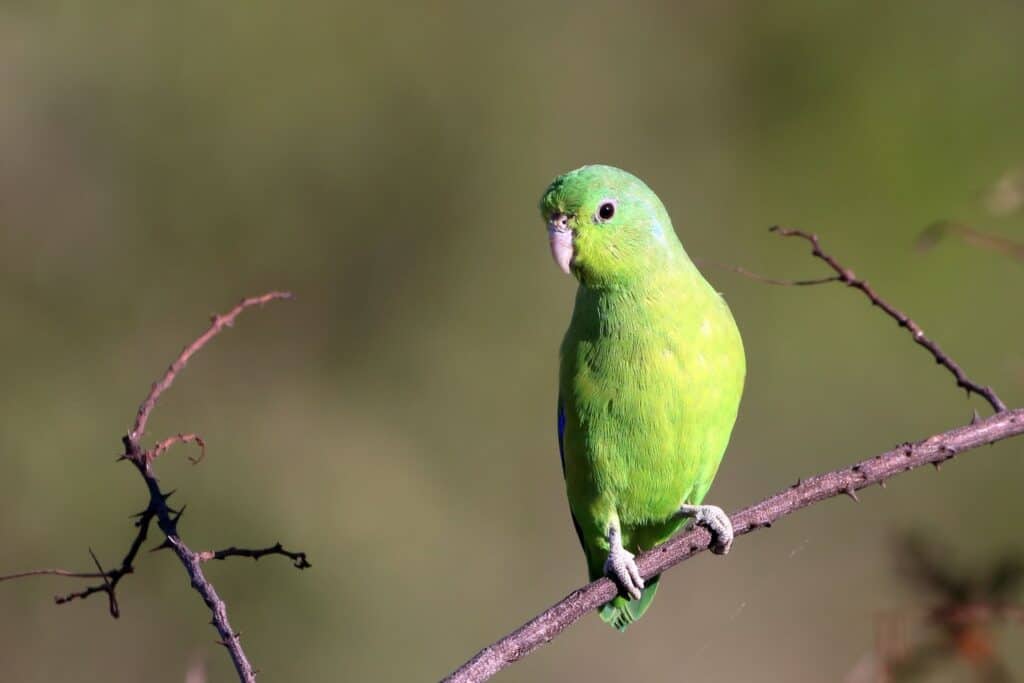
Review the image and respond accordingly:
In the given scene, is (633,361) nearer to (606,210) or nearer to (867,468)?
(606,210)

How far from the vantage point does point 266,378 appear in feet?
28.6

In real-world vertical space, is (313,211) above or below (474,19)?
below

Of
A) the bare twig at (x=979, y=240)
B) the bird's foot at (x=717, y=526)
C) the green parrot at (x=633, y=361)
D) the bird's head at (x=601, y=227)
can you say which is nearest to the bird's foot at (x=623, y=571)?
the green parrot at (x=633, y=361)

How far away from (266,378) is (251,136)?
6.04 feet

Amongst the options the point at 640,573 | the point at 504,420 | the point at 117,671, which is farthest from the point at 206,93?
the point at 640,573

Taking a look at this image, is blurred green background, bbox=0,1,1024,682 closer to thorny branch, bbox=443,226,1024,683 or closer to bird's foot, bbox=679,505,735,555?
bird's foot, bbox=679,505,735,555

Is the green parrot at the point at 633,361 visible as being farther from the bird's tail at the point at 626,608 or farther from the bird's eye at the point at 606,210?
the bird's tail at the point at 626,608

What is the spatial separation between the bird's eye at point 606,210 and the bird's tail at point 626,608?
1.29m

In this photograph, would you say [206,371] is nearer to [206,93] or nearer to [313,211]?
[313,211]

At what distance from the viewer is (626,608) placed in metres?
4.67

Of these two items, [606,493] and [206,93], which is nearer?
[606,493]

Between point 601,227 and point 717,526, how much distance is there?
1.05m

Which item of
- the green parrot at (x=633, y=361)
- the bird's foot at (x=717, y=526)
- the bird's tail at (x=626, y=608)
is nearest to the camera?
the bird's foot at (x=717, y=526)

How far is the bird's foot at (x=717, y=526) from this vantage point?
385 cm
